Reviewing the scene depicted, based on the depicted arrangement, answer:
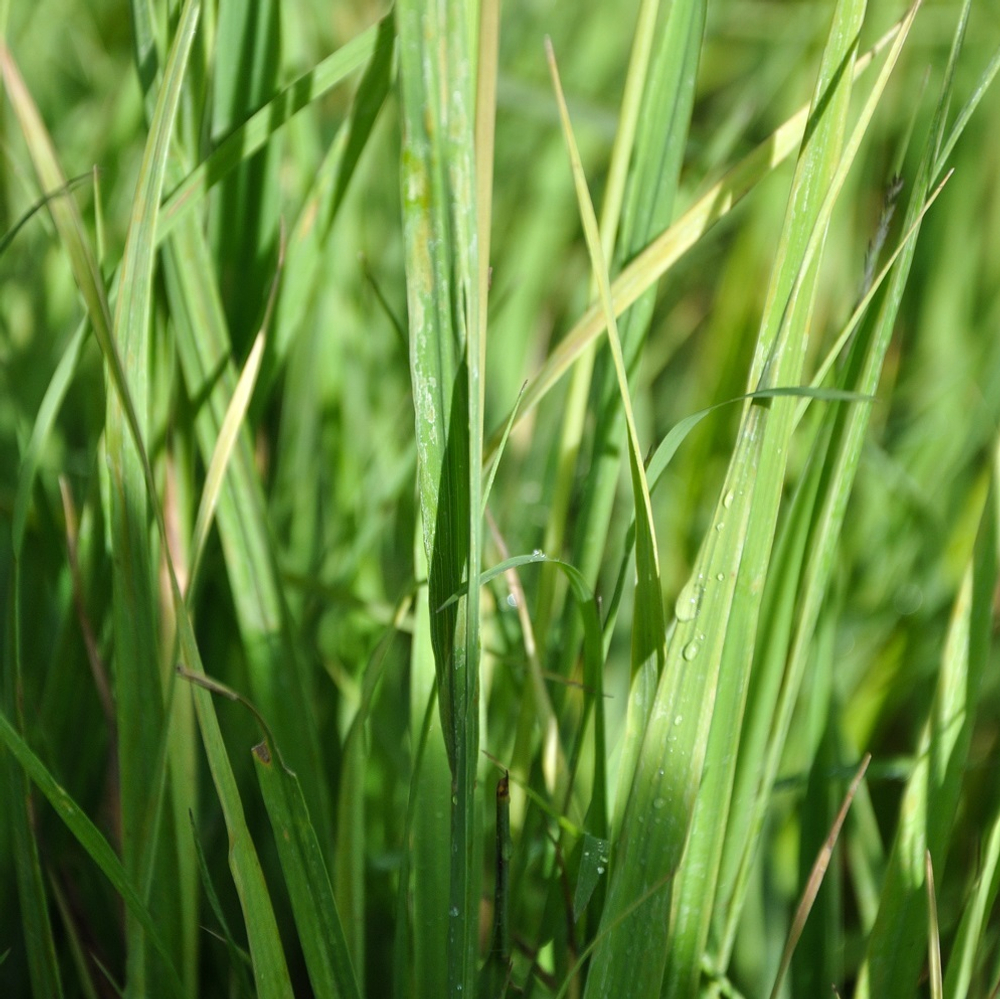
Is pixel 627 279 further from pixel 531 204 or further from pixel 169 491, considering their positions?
pixel 531 204

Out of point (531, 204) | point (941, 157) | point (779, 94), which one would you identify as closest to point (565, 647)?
point (941, 157)

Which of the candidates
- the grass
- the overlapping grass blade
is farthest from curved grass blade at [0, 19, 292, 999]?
the overlapping grass blade

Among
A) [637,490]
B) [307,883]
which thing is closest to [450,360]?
[637,490]

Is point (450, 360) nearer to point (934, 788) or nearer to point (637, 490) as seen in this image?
point (637, 490)

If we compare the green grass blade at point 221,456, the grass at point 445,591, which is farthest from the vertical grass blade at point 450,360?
the green grass blade at point 221,456

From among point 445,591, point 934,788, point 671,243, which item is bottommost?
point 934,788

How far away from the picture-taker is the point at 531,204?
0.98 meters

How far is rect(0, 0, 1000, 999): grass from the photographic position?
Result: 0.32 meters

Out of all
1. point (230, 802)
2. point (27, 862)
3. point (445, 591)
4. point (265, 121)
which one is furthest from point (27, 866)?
point (265, 121)

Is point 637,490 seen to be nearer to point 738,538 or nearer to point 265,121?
point 738,538

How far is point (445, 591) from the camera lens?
0.32 meters

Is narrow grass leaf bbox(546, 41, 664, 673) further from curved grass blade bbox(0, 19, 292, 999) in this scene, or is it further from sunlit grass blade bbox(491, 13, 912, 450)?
curved grass blade bbox(0, 19, 292, 999)

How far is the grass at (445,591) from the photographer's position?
0.32 m

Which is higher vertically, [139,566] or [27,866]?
[139,566]
